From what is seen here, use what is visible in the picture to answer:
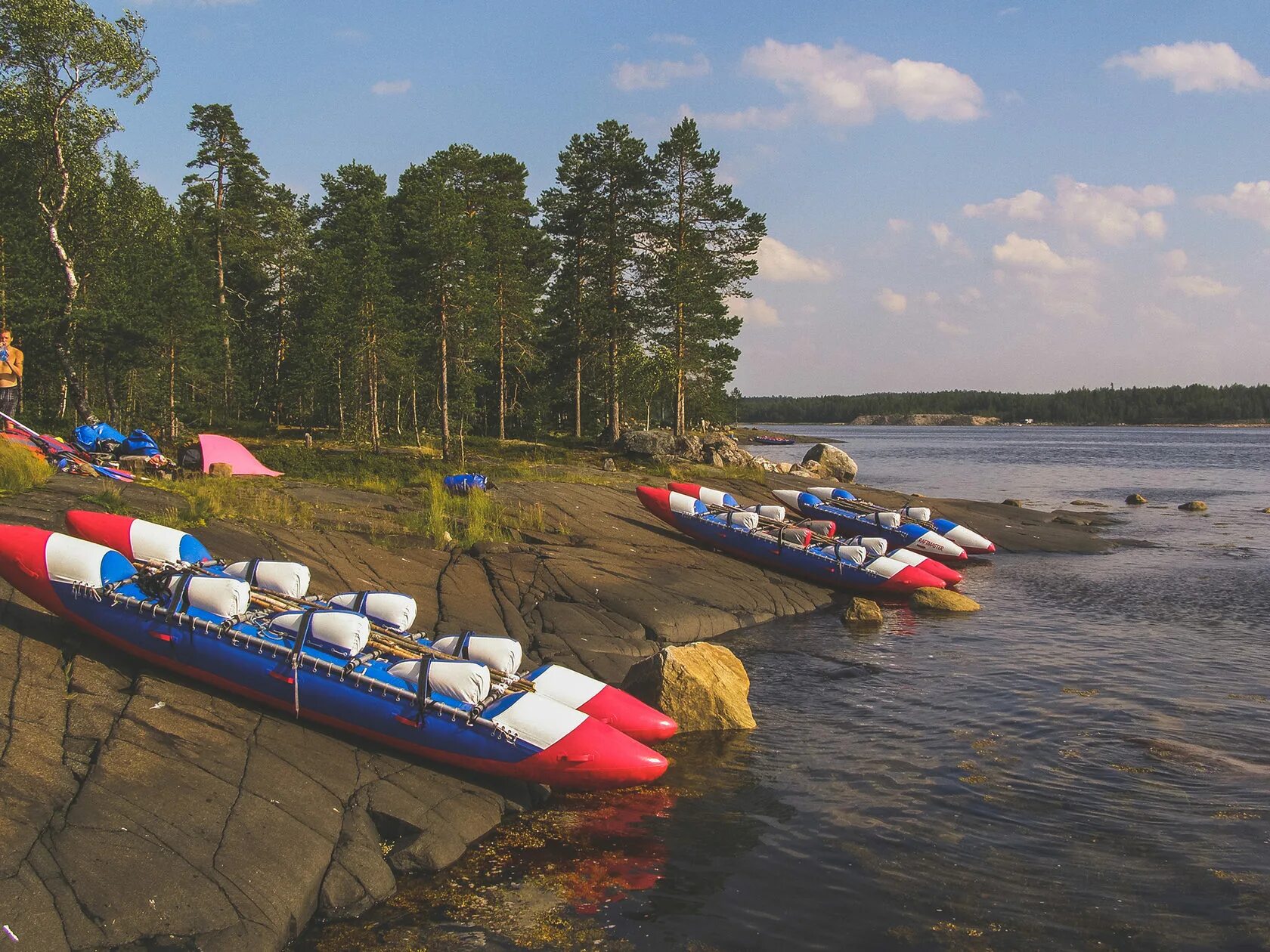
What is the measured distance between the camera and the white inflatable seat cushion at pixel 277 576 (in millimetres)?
12531

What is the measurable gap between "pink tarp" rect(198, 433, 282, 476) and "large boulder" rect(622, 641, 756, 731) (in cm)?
1746

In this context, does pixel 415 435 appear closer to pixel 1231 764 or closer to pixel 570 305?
pixel 570 305

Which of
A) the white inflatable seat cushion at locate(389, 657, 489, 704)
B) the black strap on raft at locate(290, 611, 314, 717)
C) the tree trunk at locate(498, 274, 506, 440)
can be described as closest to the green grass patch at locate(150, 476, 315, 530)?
the black strap on raft at locate(290, 611, 314, 717)

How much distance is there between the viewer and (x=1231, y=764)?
1173 cm

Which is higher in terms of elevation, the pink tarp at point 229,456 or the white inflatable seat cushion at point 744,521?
the pink tarp at point 229,456

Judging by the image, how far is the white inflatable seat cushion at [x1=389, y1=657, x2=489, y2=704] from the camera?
10.4 meters

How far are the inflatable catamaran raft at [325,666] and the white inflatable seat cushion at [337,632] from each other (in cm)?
2

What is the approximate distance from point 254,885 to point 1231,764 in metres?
12.2

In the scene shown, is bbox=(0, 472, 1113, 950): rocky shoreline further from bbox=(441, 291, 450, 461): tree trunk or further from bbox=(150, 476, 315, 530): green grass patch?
bbox=(441, 291, 450, 461): tree trunk

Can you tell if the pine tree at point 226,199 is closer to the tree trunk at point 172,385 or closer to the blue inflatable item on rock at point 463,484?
the tree trunk at point 172,385

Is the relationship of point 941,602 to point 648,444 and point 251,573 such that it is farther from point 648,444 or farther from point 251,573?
point 648,444

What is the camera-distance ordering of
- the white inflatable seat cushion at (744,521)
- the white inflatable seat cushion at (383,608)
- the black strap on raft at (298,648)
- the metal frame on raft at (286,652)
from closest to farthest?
1. the metal frame on raft at (286,652)
2. the black strap on raft at (298,648)
3. the white inflatable seat cushion at (383,608)
4. the white inflatable seat cushion at (744,521)

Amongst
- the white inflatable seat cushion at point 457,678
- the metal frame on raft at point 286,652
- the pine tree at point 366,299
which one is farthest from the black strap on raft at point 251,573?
the pine tree at point 366,299

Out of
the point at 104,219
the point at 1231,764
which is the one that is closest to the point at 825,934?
the point at 1231,764
